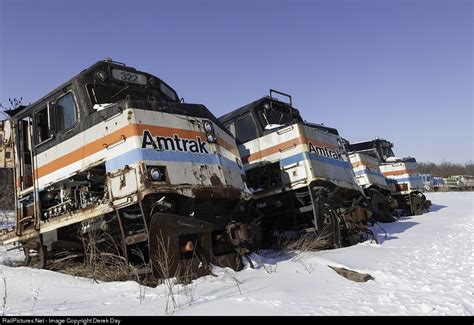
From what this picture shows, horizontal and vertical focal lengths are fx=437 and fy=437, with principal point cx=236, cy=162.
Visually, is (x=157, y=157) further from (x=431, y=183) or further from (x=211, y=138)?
(x=431, y=183)

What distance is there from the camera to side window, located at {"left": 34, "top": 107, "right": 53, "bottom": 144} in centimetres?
670

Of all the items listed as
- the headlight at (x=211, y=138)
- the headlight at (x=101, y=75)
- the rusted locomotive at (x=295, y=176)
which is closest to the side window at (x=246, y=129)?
the rusted locomotive at (x=295, y=176)

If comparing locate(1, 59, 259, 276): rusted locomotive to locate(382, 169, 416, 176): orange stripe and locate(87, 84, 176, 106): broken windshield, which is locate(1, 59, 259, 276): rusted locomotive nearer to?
locate(87, 84, 176, 106): broken windshield

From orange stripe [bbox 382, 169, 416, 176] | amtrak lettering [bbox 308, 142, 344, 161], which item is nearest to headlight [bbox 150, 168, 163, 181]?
amtrak lettering [bbox 308, 142, 344, 161]

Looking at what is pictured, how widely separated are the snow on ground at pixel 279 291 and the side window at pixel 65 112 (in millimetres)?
2069

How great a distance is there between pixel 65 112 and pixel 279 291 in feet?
13.3

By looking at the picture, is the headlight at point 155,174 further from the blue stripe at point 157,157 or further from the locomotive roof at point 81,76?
the locomotive roof at point 81,76

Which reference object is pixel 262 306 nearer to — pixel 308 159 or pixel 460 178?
pixel 308 159

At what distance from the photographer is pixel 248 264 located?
20.7 ft

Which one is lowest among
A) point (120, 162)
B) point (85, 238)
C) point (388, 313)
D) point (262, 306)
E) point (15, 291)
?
point (388, 313)

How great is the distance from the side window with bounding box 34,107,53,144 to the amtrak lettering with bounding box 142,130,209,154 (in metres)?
1.98

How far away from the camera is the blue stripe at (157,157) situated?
17.7 ft
